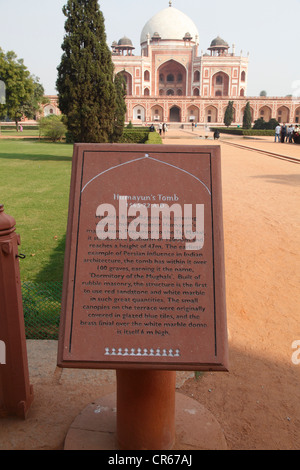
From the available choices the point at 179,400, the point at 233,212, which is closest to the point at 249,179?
the point at 233,212

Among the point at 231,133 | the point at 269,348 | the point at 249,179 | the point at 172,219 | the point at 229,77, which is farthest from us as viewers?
the point at 229,77

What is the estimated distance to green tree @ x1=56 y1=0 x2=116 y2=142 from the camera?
11.7m

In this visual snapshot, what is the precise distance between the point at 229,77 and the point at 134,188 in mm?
50506

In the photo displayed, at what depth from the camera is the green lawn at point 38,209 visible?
13.5 feet

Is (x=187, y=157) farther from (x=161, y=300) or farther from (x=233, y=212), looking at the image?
(x=233, y=212)

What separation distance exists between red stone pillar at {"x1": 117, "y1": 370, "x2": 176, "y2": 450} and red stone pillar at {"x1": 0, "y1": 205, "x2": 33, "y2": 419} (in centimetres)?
52

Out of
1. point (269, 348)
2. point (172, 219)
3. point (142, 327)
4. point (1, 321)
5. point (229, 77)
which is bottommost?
point (269, 348)

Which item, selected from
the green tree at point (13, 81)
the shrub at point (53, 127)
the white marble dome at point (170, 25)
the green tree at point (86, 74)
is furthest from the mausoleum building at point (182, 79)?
the green tree at point (86, 74)

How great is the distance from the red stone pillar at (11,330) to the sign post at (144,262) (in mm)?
402

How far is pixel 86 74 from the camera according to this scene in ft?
38.5

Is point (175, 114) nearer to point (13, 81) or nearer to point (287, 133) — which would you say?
point (13, 81)

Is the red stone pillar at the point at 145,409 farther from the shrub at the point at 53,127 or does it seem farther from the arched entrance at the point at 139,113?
the arched entrance at the point at 139,113

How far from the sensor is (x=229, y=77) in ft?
157

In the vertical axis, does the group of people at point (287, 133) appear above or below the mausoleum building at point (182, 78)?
below
